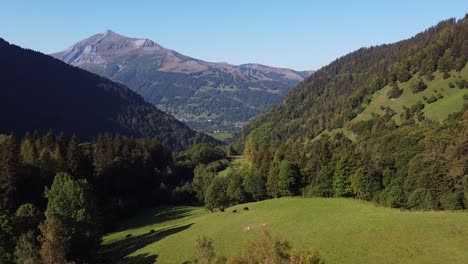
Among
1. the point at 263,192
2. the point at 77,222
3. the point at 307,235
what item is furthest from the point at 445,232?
the point at 263,192

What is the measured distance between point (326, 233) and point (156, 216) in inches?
2412

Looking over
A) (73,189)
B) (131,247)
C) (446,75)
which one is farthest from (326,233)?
(446,75)

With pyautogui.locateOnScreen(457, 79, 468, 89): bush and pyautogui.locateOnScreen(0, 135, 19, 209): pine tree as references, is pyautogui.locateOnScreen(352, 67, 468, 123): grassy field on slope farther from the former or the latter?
pyautogui.locateOnScreen(0, 135, 19, 209): pine tree

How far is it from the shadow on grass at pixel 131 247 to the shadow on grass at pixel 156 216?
1667cm

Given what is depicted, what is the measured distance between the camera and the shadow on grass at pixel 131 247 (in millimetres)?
66812

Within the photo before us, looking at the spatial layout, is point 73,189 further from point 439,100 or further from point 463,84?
point 463,84

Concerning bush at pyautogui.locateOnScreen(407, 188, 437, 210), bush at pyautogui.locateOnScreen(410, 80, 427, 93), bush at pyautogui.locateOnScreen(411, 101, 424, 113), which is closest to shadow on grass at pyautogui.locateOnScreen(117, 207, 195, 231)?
bush at pyautogui.locateOnScreen(407, 188, 437, 210)

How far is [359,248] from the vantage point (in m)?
52.5

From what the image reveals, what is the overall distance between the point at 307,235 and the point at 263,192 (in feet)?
175

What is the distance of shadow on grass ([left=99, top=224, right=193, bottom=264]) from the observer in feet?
219

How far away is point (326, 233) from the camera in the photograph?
198 feet

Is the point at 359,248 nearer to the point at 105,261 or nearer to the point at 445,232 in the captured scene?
the point at 445,232

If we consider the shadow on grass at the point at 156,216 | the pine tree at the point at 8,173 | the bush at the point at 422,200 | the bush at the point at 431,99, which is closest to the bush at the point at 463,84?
the bush at the point at 431,99

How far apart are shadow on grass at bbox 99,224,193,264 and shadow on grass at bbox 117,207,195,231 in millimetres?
16666
